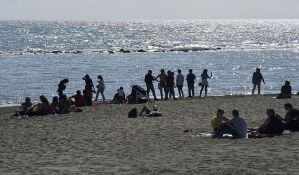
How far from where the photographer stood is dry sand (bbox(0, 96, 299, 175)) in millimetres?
12680

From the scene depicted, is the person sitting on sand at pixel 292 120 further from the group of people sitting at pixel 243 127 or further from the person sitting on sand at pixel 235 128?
the person sitting on sand at pixel 235 128

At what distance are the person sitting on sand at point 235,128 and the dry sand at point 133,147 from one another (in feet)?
1.48

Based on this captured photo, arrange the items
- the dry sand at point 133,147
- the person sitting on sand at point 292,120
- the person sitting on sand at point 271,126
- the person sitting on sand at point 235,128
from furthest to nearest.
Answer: the person sitting on sand at point 292,120 → the person sitting on sand at point 271,126 → the person sitting on sand at point 235,128 → the dry sand at point 133,147

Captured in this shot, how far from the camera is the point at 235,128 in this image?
1636 centimetres

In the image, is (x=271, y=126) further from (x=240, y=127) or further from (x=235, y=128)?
(x=235, y=128)

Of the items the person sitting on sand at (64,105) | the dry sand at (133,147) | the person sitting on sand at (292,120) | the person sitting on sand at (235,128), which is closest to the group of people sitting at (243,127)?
the person sitting on sand at (235,128)

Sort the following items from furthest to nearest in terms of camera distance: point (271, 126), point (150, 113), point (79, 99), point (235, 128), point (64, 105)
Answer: point (79, 99), point (64, 105), point (150, 113), point (271, 126), point (235, 128)

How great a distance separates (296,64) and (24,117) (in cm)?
4766

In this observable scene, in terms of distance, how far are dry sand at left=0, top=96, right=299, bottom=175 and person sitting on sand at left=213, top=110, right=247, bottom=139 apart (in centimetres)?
45

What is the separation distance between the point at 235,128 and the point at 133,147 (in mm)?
2533

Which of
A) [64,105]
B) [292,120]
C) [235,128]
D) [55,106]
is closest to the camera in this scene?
[235,128]

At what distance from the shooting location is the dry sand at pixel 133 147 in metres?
12.7

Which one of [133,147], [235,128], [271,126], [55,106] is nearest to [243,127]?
[235,128]

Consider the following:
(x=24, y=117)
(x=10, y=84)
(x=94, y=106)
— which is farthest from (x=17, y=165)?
(x=10, y=84)
